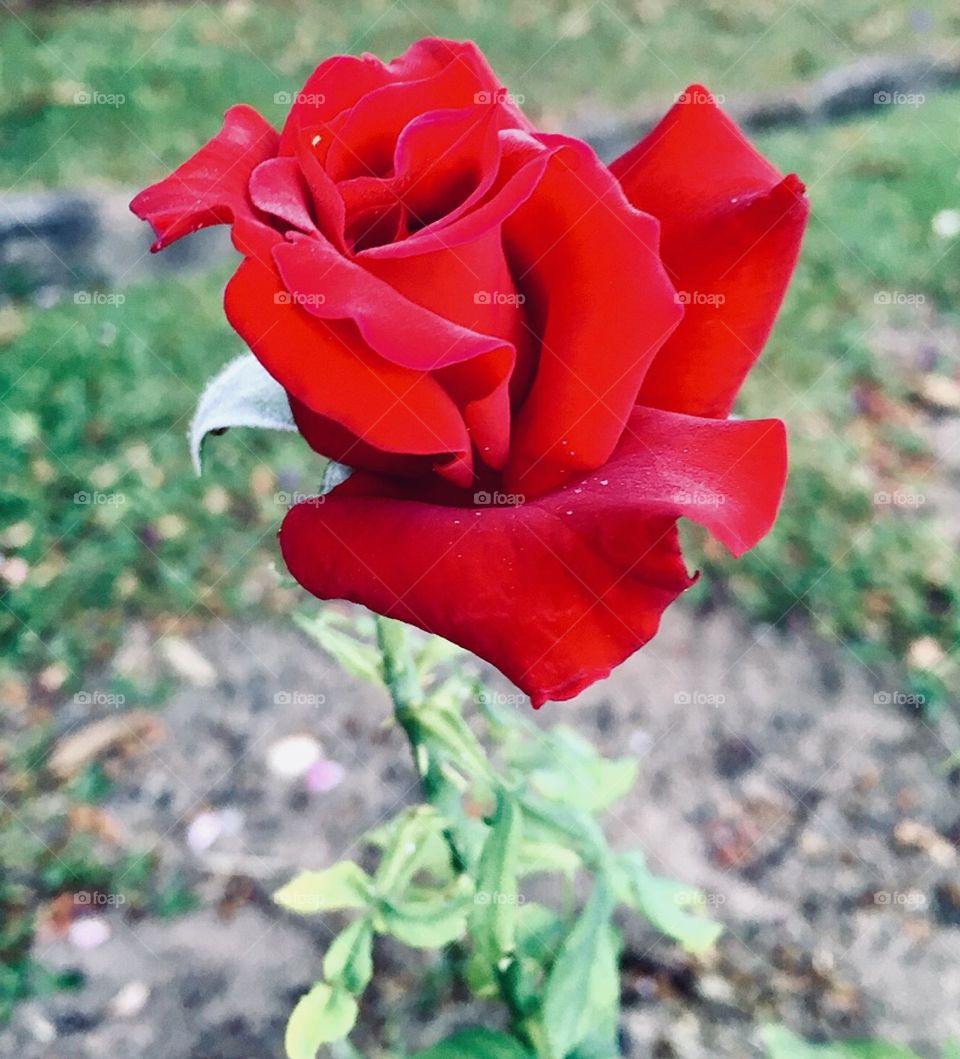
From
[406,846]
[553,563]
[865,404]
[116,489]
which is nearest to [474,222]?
[553,563]

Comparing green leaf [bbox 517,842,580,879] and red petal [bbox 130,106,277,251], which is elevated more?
red petal [bbox 130,106,277,251]

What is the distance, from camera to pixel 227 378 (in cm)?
65

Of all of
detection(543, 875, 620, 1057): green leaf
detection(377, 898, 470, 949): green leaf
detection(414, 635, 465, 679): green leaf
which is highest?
detection(414, 635, 465, 679): green leaf

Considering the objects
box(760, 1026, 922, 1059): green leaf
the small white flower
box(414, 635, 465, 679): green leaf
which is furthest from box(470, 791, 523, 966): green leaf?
the small white flower

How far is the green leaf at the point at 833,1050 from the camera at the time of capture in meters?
0.86

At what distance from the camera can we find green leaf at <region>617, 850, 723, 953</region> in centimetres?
112

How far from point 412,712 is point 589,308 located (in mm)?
426

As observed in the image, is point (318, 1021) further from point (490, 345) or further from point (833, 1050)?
point (490, 345)

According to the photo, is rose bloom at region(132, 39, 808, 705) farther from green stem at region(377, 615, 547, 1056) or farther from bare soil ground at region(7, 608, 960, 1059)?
bare soil ground at region(7, 608, 960, 1059)

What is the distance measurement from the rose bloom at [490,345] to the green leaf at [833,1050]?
63 cm

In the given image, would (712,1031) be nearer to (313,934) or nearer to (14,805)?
(313,934)

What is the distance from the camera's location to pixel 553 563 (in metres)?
0.49

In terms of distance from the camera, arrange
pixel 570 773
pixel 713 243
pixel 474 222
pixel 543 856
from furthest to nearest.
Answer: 1. pixel 570 773
2. pixel 543 856
3. pixel 713 243
4. pixel 474 222

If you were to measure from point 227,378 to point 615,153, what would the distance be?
9.05 feet
